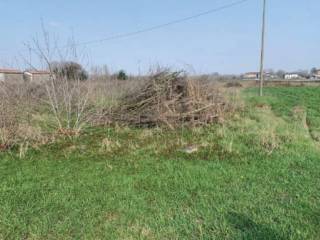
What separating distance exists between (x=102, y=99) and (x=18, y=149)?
3.52 meters

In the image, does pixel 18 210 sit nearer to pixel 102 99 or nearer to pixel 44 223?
pixel 44 223

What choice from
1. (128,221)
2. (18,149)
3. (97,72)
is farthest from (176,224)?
(97,72)

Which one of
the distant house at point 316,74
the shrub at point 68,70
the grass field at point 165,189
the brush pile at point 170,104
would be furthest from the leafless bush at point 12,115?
the distant house at point 316,74

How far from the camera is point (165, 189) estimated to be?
4703 mm

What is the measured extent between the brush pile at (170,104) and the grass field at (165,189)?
184 cm

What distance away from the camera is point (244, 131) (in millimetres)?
8867

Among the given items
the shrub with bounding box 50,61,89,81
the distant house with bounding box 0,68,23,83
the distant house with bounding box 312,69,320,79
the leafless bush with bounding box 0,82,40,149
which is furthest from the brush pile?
the distant house with bounding box 312,69,320,79

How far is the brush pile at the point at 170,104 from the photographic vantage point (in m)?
9.84

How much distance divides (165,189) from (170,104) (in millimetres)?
5513

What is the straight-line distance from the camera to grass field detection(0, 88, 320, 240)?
3.50m

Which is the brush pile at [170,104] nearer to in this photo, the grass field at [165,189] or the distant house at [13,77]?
the grass field at [165,189]

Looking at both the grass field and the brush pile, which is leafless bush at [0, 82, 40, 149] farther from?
the brush pile

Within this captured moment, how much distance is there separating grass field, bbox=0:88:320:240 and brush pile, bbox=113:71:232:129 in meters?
1.84

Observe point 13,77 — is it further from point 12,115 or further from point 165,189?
point 165,189
